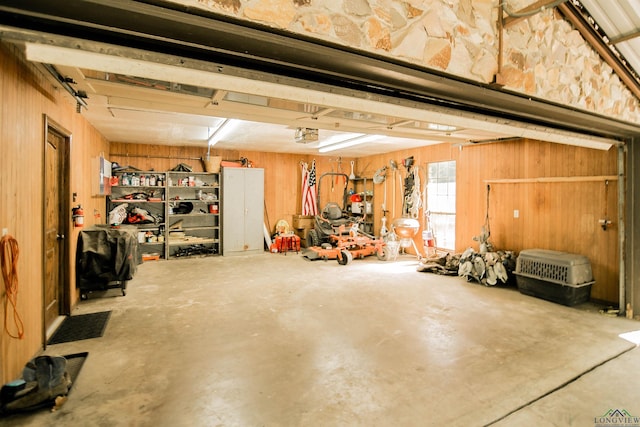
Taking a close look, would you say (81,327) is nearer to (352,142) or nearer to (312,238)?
(312,238)

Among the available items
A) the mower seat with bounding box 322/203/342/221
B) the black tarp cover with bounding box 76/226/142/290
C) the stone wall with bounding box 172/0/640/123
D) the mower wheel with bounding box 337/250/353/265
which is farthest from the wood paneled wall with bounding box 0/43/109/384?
the mower seat with bounding box 322/203/342/221

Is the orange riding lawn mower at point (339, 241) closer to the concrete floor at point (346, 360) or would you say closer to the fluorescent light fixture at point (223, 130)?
the concrete floor at point (346, 360)

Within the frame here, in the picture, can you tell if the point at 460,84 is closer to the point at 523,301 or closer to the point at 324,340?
the point at 324,340

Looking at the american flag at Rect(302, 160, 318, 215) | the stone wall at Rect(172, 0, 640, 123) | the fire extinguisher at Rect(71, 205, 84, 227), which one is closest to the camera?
the stone wall at Rect(172, 0, 640, 123)

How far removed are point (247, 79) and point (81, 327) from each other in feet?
11.8

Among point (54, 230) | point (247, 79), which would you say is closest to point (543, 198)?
point (247, 79)

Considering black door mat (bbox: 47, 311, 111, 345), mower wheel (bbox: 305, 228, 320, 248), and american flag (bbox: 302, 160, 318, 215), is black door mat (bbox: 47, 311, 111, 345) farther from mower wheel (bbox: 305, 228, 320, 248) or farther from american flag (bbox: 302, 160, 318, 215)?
american flag (bbox: 302, 160, 318, 215)

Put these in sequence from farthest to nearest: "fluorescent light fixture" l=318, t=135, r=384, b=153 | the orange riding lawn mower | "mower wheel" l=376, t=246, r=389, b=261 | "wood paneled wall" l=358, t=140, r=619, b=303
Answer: "mower wheel" l=376, t=246, r=389, b=261 → the orange riding lawn mower → "fluorescent light fixture" l=318, t=135, r=384, b=153 → "wood paneled wall" l=358, t=140, r=619, b=303

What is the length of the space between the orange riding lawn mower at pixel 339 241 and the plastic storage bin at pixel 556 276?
300 centimetres

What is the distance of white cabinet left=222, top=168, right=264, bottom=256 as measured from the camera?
802 centimetres

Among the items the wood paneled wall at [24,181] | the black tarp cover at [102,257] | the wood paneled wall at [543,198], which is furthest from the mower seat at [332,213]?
the wood paneled wall at [24,181]

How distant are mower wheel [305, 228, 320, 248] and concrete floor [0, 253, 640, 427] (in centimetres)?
318

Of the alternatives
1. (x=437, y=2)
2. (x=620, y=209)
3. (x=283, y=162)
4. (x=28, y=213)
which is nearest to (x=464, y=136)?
(x=620, y=209)

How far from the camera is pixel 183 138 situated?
6.99 m
